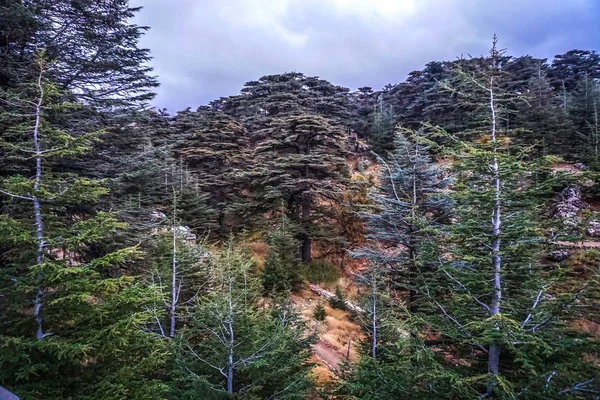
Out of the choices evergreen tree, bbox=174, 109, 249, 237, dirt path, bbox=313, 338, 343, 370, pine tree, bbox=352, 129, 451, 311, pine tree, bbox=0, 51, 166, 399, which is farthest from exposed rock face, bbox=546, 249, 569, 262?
pine tree, bbox=0, 51, 166, 399

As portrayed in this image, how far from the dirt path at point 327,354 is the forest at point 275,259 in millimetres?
85

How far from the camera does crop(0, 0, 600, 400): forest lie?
3.88 m

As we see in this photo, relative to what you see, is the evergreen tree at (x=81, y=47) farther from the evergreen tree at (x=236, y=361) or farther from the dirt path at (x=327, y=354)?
the dirt path at (x=327, y=354)

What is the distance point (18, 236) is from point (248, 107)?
3298cm

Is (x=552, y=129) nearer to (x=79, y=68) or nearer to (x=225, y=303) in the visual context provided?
(x=225, y=303)

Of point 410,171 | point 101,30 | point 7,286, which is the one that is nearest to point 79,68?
point 101,30

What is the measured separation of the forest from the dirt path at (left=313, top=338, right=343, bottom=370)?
0.08 metres

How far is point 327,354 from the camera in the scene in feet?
37.7

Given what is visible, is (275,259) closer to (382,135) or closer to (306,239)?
(306,239)

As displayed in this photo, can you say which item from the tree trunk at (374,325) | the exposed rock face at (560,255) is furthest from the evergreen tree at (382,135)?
the tree trunk at (374,325)

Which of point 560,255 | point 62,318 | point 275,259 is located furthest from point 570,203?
point 62,318

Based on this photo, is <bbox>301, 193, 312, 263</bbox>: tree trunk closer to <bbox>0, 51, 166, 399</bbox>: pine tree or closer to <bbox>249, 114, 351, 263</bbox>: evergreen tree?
<bbox>249, 114, 351, 263</bbox>: evergreen tree

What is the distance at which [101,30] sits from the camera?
9.45 metres

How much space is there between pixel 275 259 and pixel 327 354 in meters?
4.69
